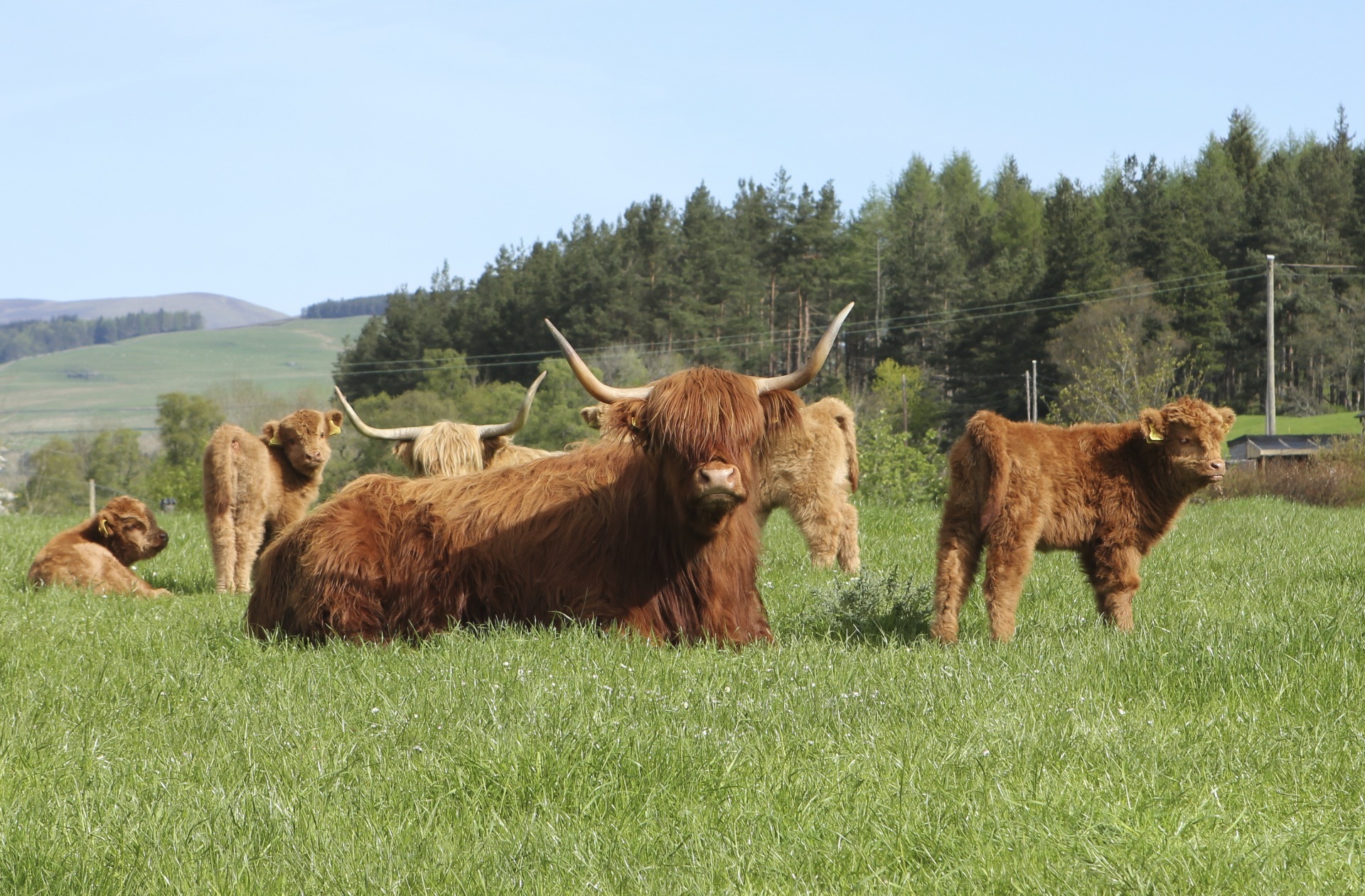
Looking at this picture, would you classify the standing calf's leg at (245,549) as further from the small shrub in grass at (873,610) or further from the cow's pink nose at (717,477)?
the cow's pink nose at (717,477)

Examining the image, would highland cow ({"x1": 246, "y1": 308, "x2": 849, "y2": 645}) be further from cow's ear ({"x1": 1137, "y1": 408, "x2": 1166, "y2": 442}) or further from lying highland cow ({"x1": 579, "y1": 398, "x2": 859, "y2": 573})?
lying highland cow ({"x1": 579, "y1": 398, "x2": 859, "y2": 573})

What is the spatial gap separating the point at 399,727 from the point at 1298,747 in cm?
294

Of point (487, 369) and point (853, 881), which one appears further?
point (487, 369)

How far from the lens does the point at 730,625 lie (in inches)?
246

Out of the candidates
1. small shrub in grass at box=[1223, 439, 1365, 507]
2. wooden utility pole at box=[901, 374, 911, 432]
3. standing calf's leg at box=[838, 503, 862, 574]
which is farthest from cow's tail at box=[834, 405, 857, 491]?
wooden utility pole at box=[901, 374, 911, 432]

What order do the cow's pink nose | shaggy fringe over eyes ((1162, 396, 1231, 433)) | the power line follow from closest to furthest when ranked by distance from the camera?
the cow's pink nose
shaggy fringe over eyes ((1162, 396, 1231, 433))
the power line

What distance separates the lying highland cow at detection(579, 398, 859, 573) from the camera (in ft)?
37.0

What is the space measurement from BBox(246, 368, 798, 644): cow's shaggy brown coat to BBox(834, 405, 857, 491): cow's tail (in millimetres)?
5550

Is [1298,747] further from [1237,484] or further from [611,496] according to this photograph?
[1237,484]

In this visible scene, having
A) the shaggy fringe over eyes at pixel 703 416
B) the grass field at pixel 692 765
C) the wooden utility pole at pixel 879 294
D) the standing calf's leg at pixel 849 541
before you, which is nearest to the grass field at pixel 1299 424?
the wooden utility pole at pixel 879 294

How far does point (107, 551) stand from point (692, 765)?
8.22 meters

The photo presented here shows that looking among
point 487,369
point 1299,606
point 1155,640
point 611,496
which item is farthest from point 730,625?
point 487,369

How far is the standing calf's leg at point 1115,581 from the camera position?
703 centimetres

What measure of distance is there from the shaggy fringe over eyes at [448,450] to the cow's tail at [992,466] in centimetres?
381
